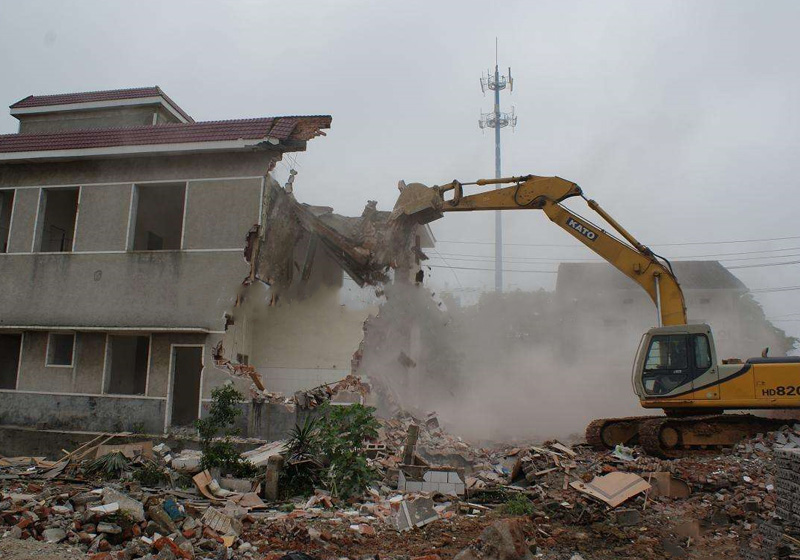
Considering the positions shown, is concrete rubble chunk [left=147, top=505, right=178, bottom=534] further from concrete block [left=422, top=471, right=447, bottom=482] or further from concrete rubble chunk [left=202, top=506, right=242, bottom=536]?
concrete block [left=422, top=471, right=447, bottom=482]

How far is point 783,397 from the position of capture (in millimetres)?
9859

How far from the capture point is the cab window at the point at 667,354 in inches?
410

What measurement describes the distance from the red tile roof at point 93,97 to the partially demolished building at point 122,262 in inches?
133

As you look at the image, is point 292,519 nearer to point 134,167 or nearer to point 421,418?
point 421,418

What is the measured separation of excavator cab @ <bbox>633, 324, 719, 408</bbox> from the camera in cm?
1029

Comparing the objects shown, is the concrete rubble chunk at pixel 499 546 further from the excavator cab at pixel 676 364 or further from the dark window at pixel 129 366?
the dark window at pixel 129 366

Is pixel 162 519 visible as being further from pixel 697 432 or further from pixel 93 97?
pixel 93 97

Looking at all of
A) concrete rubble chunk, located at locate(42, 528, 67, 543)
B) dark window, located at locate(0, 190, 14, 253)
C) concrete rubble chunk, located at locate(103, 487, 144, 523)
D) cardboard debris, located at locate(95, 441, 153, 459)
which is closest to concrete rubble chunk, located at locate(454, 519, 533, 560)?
concrete rubble chunk, located at locate(103, 487, 144, 523)

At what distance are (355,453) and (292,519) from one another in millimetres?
1788

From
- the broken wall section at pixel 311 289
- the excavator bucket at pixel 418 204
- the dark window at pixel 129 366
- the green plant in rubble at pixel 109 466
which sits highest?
the excavator bucket at pixel 418 204

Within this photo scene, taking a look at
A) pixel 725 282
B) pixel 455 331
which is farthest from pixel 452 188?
pixel 725 282

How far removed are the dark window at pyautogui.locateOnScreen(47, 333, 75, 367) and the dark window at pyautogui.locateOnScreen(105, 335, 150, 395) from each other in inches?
82.7

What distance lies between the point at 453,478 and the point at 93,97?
16245 mm

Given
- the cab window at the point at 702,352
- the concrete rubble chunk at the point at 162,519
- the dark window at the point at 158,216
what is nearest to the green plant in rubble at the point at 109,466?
the concrete rubble chunk at the point at 162,519
